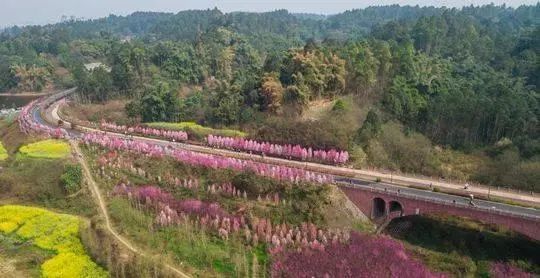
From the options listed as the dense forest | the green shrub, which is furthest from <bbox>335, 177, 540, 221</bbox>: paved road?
the green shrub

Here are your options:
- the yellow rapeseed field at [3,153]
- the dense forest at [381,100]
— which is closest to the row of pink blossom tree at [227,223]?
the dense forest at [381,100]

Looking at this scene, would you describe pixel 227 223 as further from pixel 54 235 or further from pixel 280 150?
pixel 280 150

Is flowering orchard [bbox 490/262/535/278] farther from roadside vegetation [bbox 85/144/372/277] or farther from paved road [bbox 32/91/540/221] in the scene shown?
roadside vegetation [bbox 85/144/372/277]

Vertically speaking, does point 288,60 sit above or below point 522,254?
above

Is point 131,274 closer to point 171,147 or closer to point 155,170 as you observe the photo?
point 155,170

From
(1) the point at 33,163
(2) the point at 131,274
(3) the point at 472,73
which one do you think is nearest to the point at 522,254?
(2) the point at 131,274
